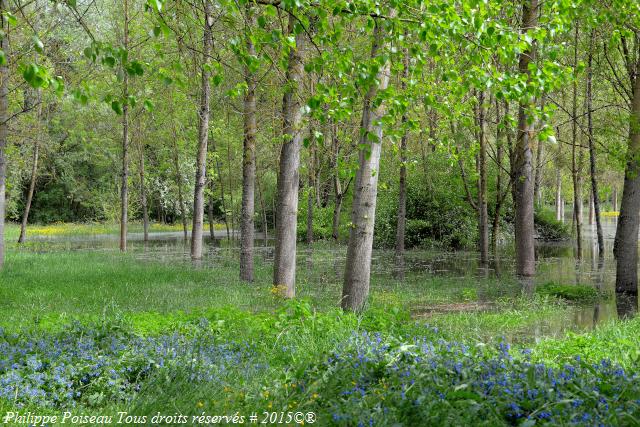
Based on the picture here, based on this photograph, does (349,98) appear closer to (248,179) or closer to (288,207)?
(288,207)

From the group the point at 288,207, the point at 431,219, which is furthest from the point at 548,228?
the point at 288,207

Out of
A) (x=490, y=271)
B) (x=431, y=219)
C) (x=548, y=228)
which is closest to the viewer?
(x=490, y=271)

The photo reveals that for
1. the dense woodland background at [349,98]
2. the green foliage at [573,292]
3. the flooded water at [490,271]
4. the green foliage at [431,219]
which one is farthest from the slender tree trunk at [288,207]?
the green foliage at [431,219]

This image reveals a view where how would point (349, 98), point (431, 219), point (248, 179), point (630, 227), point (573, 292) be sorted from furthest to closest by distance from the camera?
point (431, 219) → point (248, 179) → point (630, 227) → point (573, 292) → point (349, 98)

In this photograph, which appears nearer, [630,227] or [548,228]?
[630,227]

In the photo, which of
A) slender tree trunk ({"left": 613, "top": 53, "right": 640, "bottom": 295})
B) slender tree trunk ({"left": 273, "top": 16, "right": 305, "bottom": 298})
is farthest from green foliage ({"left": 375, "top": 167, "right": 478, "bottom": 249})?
slender tree trunk ({"left": 273, "top": 16, "right": 305, "bottom": 298})

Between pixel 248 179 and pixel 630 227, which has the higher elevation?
pixel 248 179

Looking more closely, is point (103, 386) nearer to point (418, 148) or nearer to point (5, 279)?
point (5, 279)

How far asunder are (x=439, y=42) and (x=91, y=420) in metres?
4.79

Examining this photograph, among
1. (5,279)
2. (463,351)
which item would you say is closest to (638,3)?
(463,351)

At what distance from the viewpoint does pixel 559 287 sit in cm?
1377

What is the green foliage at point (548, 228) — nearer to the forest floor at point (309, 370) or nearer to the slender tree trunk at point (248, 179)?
the slender tree trunk at point (248, 179)

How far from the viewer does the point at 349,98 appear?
19.0ft

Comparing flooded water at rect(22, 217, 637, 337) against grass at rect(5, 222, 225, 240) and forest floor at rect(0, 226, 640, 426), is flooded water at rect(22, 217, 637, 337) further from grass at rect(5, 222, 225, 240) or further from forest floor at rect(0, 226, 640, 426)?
grass at rect(5, 222, 225, 240)
